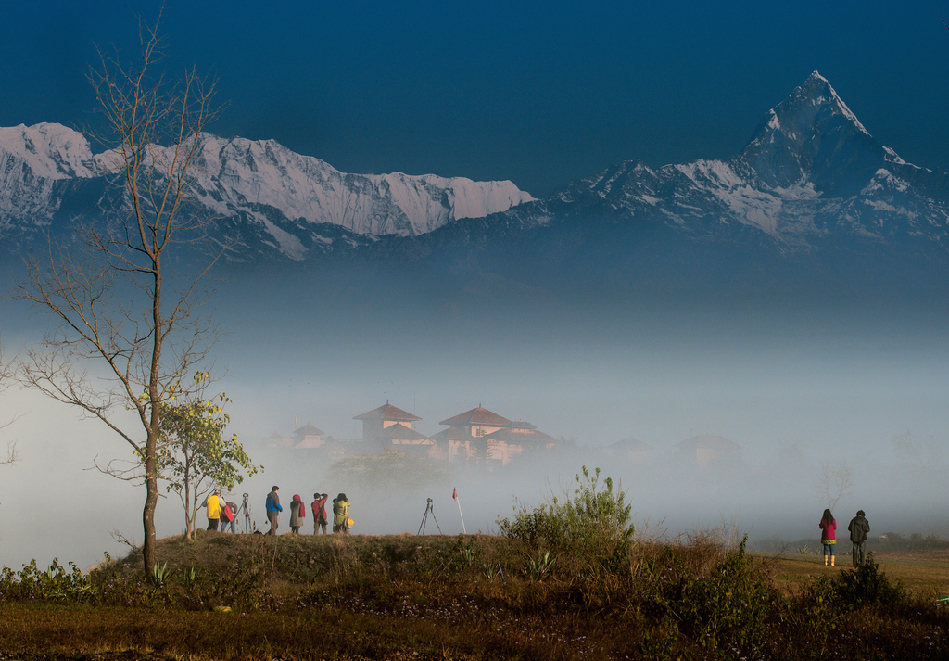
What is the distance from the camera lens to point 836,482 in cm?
15925

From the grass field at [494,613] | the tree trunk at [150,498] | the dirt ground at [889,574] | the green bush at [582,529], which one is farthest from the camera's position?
the dirt ground at [889,574]

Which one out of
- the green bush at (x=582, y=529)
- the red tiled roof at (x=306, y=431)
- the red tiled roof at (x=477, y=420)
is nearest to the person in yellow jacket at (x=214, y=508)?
the green bush at (x=582, y=529)

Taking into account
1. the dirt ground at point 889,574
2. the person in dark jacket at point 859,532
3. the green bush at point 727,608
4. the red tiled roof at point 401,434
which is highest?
the red tiled roof at point 401,434

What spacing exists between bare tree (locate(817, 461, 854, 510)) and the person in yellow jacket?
76.2 m

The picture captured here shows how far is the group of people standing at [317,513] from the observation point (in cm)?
2336

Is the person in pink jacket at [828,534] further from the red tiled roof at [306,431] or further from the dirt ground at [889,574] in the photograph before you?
the red tiled roof at [306,431]

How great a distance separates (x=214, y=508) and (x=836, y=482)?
162 metres

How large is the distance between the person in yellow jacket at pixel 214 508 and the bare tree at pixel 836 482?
76.2 meters

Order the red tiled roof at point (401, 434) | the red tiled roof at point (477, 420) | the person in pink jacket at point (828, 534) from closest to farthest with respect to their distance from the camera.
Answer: the person in pink jacket at point (828, 534), the red tiled roof at point (401, 434), the red tiled roof at point (477, 420)

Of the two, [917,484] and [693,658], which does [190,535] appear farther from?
[917,484]

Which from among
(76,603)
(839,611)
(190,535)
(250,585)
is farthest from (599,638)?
(190,535)

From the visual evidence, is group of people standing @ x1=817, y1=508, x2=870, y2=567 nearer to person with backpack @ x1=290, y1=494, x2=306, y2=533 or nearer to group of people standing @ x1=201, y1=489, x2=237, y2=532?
person with backpack @ x1=290, y1=494, x2=306, y2=533

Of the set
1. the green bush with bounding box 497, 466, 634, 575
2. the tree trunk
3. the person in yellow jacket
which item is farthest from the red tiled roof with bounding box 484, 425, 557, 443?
the tree trunk

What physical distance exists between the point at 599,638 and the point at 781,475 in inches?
7651
